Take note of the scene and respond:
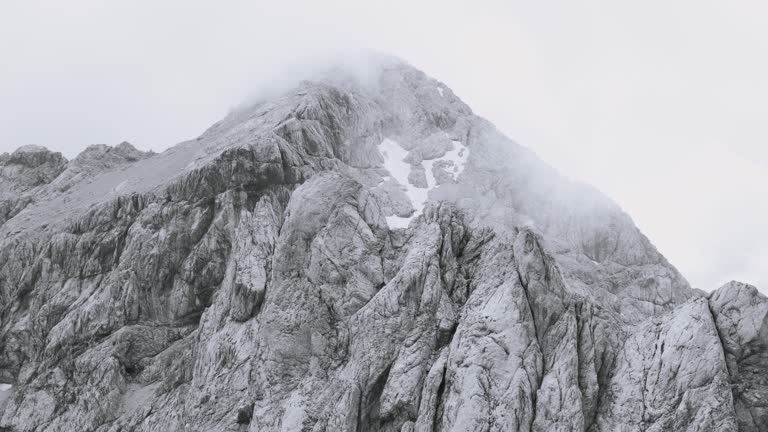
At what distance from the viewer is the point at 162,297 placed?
181 ft

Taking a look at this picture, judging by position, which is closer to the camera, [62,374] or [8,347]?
[62,374]

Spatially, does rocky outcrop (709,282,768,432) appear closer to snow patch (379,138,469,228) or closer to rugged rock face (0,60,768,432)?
rugged rock face (0,60,768,432)

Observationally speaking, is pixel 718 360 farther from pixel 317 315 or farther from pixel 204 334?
pixel 204 334

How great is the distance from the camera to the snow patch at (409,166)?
6794 cm

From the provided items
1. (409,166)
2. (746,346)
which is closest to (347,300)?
(746,346)

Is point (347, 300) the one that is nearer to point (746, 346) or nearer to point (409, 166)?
point (746, 346)

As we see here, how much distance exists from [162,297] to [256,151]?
1553 centimetres

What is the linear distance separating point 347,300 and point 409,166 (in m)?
32.5

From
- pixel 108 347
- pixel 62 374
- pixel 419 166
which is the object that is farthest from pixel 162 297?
pixel 419 166

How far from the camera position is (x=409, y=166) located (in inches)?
2933

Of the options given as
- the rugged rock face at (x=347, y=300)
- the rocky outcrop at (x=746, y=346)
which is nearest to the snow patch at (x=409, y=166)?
the rugged rock face at (x=347, y=300)

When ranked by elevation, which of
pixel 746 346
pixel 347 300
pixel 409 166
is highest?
pixel 409 166

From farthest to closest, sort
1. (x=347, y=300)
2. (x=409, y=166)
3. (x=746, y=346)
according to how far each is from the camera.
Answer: (x=409, y=166)
(x=347, y=300)
(x=746, y=346)

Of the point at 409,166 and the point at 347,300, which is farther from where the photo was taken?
the point at 409,166
